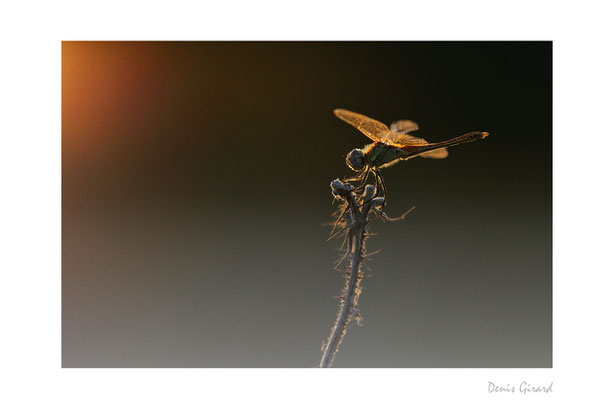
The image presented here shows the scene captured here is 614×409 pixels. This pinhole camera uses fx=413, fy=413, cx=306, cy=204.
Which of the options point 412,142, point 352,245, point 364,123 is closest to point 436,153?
point 412,142

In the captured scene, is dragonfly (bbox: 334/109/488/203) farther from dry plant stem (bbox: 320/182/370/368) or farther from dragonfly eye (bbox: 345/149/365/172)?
dry plant stem (bbox: 320/182/370/368)

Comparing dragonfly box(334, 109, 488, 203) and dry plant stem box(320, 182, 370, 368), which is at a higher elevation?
dragonfly box(334, 109, 488, 203)

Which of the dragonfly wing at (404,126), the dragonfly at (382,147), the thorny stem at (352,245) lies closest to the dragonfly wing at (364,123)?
the dragonfly at (382,147)

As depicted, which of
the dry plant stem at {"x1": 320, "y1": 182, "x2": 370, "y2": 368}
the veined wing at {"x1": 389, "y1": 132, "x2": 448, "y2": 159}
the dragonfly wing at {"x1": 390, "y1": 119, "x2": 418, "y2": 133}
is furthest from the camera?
the dragonfly wing at {"x1": 390, "y1": 119, "x2": 418, "y2": 133}

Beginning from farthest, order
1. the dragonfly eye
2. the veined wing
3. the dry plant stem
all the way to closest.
Result: the veined wing, the dragonfly eye, the dry plant stem

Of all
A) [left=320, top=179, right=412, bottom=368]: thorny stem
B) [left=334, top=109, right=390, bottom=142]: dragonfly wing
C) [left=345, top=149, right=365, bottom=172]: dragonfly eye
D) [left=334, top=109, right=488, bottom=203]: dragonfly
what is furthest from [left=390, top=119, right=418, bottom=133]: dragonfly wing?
[left=320, top=179, right=412, bottom=368]: thorny stem
